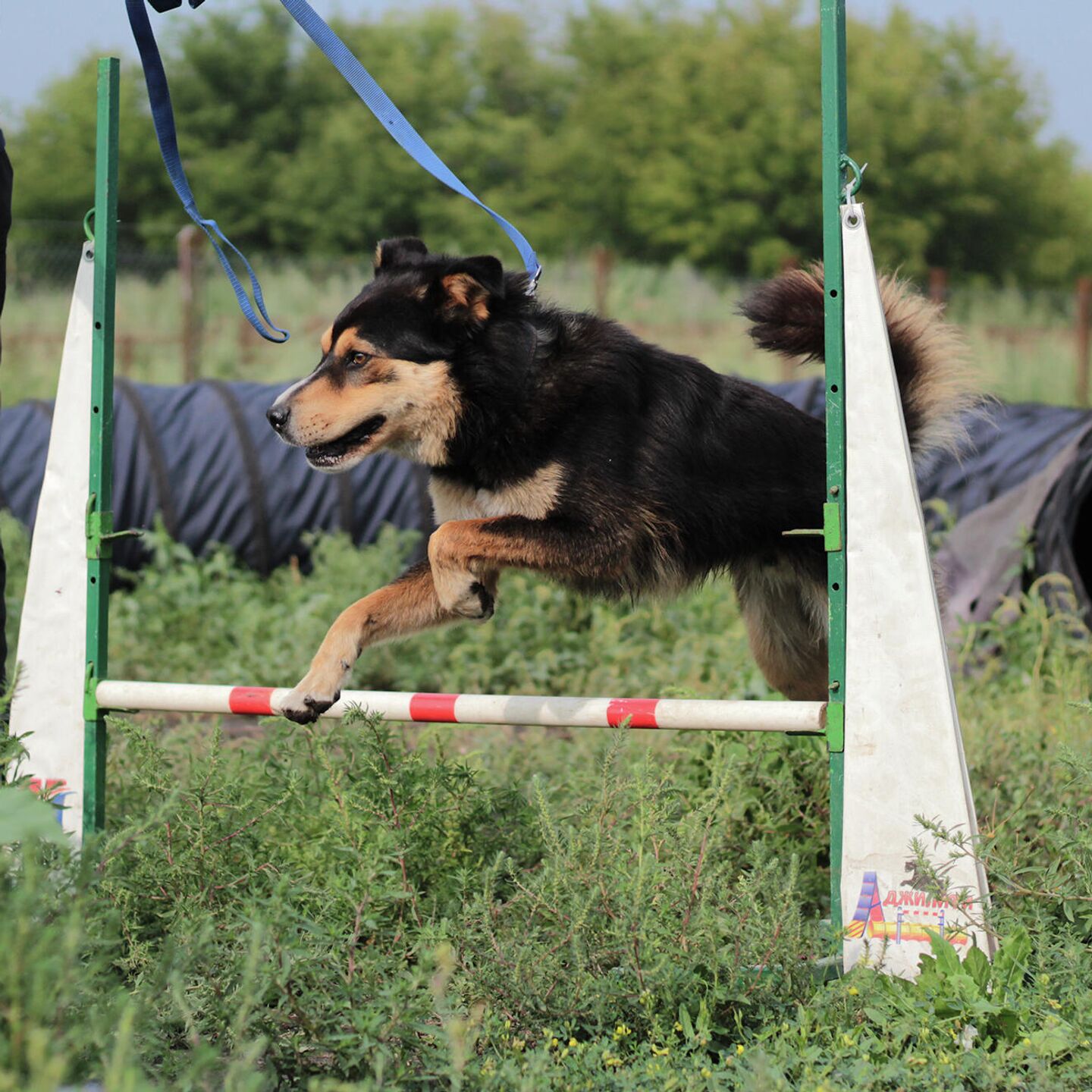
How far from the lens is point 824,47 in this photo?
9.87 feet

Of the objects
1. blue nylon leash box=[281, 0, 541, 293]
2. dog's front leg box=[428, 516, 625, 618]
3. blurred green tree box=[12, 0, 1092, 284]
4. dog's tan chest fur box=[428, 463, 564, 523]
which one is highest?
blurred green tree box=[12, 0, 1092, 284]

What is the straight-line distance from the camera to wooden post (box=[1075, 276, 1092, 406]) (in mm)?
15895

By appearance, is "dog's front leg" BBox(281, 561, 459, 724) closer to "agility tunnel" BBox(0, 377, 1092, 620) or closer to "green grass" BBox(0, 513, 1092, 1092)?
"green grass" BBox(0, 513, 1092, 1092)

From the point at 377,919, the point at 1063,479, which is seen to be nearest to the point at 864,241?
the point at 377,919

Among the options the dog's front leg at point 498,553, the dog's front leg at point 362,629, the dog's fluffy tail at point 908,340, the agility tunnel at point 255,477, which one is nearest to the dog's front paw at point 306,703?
the dog's front leg at point 362,629

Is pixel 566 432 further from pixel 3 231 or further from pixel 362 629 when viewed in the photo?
pixel 3 231

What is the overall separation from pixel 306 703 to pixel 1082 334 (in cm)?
1519

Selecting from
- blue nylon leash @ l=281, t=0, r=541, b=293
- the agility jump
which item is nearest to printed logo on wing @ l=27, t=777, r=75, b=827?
the agility jump

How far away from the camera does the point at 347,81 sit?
337 cm

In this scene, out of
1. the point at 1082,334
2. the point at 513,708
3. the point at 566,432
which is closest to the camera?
the point at 513,708

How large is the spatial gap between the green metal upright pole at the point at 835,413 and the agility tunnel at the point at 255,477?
157 inches

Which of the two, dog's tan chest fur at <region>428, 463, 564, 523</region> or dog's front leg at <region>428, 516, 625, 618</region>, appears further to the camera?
dog's tan chest fur at <region>428, 463, 564, 523</region>

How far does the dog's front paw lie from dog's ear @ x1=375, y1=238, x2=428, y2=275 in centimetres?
126

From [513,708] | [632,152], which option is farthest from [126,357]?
[632,152]
